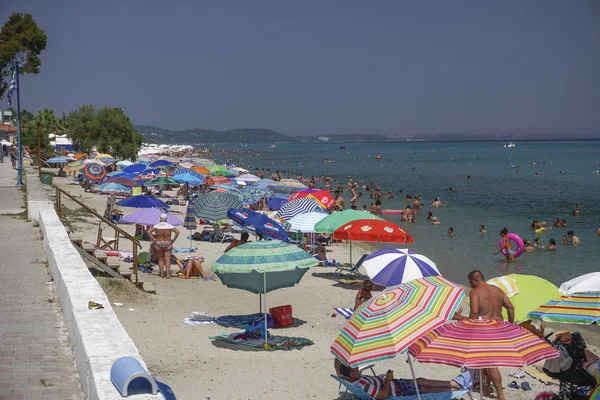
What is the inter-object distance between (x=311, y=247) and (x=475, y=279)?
11.2 m

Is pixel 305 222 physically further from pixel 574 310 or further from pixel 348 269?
pixel 574 310

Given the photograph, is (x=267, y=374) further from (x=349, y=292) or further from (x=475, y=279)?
(x=349, y=292)

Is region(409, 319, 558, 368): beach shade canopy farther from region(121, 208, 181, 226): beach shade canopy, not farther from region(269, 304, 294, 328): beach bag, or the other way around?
region(121, 208, 181, 226): beach shade canopy

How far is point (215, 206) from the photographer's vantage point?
1850cm

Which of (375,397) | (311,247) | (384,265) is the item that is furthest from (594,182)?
(375,397)

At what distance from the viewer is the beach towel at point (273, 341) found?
9.56 m

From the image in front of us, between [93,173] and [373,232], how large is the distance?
787 inches

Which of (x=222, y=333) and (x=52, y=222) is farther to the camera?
(x=52, y=222)

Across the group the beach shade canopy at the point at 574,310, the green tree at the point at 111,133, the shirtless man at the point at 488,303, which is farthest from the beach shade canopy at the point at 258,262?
the green tree at the point at 111,133

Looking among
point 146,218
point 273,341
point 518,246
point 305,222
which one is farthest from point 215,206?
point 518,246

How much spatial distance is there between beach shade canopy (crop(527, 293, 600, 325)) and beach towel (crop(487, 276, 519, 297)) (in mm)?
1540

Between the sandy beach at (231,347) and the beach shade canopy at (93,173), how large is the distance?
1743 centimetres

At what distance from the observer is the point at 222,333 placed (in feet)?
33.4

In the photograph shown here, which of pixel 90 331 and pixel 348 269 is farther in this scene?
pixel 348 269
